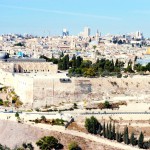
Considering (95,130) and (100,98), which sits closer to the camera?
(95,130)

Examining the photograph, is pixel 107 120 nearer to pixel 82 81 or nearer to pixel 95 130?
pixel 95 130

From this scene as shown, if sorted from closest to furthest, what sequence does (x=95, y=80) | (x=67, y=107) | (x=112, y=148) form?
(x=112, y=148)
(x=67, y=107)
(x=95, y=80)

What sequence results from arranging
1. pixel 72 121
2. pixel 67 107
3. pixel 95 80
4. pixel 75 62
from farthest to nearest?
pixel 75 62, pixel 95 80, pixel 67 107, pixel 72 121

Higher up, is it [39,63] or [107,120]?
[39,63]

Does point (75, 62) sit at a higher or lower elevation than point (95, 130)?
higher

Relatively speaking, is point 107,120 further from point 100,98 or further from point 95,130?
point 100,98

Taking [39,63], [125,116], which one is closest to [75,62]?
[39,63]

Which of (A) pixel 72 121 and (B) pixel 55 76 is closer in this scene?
(A) pixel 72 121

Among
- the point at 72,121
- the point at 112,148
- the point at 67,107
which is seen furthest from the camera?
the point at 67,107

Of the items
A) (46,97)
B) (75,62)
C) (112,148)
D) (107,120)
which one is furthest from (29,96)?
(75,62)
